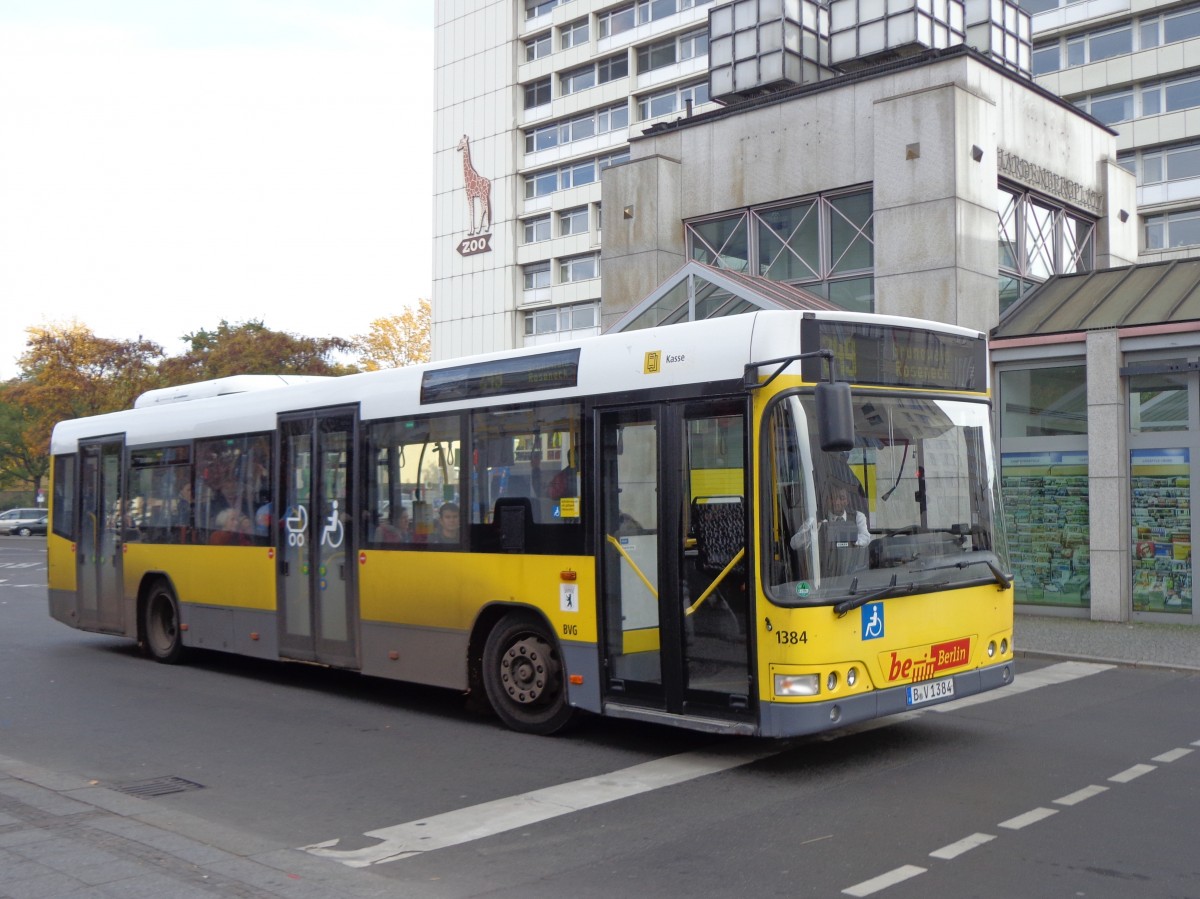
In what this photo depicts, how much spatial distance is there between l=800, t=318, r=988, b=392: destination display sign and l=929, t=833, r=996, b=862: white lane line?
2.95 metres

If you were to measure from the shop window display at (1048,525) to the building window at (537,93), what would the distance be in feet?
169

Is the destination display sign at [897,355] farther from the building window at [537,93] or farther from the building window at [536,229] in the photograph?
the building window at [537,93]

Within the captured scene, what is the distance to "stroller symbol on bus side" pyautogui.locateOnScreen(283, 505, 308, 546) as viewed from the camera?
11.7 m

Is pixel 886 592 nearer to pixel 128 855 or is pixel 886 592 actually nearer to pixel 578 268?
pixel 128 855

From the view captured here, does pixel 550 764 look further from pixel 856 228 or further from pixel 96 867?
pixel 856 228

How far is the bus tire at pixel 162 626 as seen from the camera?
1379cm

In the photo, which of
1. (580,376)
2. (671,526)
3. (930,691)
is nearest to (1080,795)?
(930,691)

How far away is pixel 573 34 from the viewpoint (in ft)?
210

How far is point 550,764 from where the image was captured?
27.7 ft

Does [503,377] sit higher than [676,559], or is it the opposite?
[503,377]

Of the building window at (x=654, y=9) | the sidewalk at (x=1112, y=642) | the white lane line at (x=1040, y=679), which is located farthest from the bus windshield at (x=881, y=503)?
the building window at (x=654, y=9)

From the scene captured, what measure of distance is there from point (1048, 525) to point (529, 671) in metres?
10.5

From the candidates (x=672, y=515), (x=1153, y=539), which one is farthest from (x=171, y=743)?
(x=1153, y=539)

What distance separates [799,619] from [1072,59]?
49391 mm
